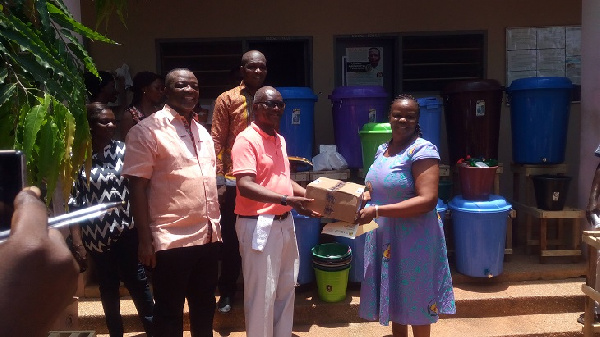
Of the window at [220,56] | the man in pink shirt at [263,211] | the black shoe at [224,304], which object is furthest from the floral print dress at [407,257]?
the window at [220,56]

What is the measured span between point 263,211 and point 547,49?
4.41m

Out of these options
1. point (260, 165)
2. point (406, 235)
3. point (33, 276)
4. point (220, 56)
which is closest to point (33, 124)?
point (33, 276)

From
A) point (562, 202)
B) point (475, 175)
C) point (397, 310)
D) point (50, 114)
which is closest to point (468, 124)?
point (475, 175)

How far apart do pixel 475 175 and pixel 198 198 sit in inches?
107

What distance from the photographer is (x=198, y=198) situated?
2803 millimetres

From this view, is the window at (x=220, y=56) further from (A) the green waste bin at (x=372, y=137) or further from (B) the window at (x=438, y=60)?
(A) the green waste bin at (x=372, y=137)

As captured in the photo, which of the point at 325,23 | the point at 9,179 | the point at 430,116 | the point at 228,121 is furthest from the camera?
the point at 325,23

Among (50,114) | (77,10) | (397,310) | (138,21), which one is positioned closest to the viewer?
(50,114)

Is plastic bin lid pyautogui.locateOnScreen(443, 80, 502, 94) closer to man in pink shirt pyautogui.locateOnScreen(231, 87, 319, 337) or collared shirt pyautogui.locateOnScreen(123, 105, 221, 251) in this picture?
man in pink shirt pyautogui.locateOnScreen(231, 87, 319, 337)

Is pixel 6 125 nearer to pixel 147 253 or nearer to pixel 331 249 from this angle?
pixel 147 253

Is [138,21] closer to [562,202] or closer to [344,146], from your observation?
[344,146]

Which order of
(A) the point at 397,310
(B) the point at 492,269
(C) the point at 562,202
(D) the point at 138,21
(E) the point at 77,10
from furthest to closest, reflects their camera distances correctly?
(D) the point at 138,21 < (C) the point at 562,202 < (B) the point at 492,269 < (E) the point at 77,10 < (A) the point at 397,310

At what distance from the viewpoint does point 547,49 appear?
583cm

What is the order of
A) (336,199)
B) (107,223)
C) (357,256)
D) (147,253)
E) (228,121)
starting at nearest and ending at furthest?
(147,253), (336,199), (107,223), (228,121), (357,256)
